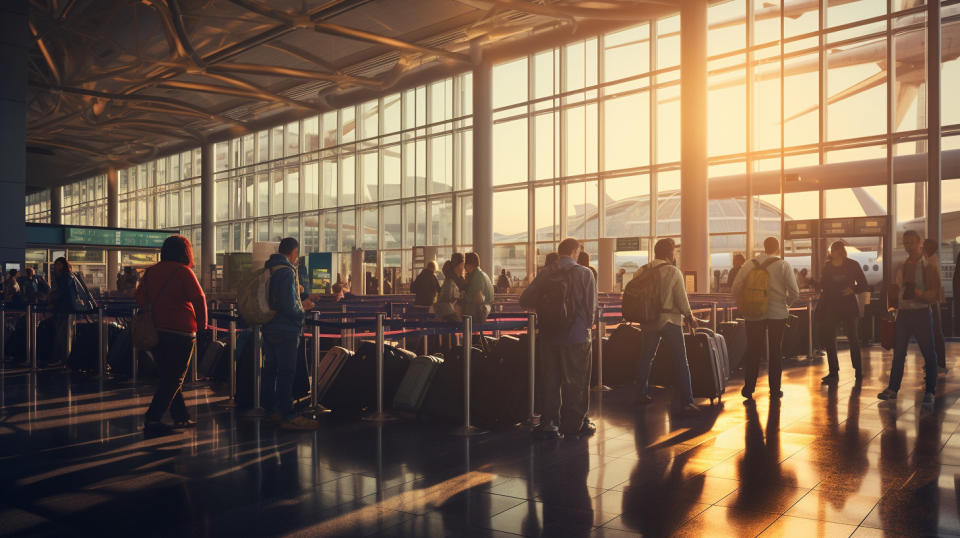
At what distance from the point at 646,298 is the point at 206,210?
1460 inches

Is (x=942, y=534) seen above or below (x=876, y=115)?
below

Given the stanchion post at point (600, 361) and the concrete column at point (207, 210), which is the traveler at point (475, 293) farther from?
the concrete column at point (207, 210)

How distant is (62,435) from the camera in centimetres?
645

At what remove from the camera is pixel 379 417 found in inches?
278

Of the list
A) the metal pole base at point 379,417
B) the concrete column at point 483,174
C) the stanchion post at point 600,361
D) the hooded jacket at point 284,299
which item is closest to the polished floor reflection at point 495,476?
the metal pole base at point 379,417

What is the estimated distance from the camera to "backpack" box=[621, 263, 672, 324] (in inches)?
297

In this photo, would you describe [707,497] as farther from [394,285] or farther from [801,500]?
[394,285]

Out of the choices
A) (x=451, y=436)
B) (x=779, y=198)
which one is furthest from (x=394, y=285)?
(x=451, y=436)

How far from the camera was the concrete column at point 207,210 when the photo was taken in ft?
132

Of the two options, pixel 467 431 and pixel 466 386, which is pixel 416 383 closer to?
pixel 466 386

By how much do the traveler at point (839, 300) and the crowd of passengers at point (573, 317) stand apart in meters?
0.01

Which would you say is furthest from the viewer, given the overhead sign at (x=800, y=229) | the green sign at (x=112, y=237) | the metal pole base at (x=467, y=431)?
the green sign at (x=112, y=237)

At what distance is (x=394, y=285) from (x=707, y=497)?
90.0 ft

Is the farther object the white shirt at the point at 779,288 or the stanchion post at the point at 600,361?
the stanchion post at the point at 600,361
